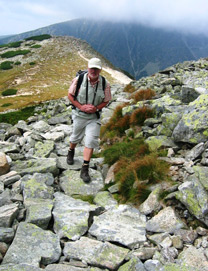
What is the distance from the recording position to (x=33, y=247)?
13.7 ft

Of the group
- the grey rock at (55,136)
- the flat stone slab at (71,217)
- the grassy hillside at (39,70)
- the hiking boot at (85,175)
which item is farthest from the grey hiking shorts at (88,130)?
the grassy hillside at (39,70)

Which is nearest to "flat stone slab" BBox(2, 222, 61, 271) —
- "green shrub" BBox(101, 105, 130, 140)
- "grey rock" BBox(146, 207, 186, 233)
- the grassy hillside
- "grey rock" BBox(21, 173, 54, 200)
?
"grey rock" BBox(21, 173, 54, 200)

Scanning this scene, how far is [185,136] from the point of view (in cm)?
703

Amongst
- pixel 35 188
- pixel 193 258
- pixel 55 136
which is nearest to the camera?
pixel 193 258

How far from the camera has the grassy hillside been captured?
38.1m

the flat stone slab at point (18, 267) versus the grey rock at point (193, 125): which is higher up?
the grey rock at point (193, 125)

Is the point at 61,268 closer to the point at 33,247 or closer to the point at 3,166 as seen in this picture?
the point at 33,247

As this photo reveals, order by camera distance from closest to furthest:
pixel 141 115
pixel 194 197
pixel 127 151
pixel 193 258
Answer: pixel 193 258 → pixel 194 197 → pixel 127 151 → pixel 141 115

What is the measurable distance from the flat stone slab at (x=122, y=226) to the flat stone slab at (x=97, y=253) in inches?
8.9

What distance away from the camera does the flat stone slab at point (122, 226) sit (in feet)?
14.7

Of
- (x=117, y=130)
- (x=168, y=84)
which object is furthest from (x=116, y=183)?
(x=168, y=84)

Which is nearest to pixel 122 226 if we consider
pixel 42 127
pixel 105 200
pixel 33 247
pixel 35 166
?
pixel 105 200

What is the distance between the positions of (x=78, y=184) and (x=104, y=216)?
1884 millimetres

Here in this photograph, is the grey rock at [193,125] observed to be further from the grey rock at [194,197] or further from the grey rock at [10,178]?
the grey rock at [10,178]
